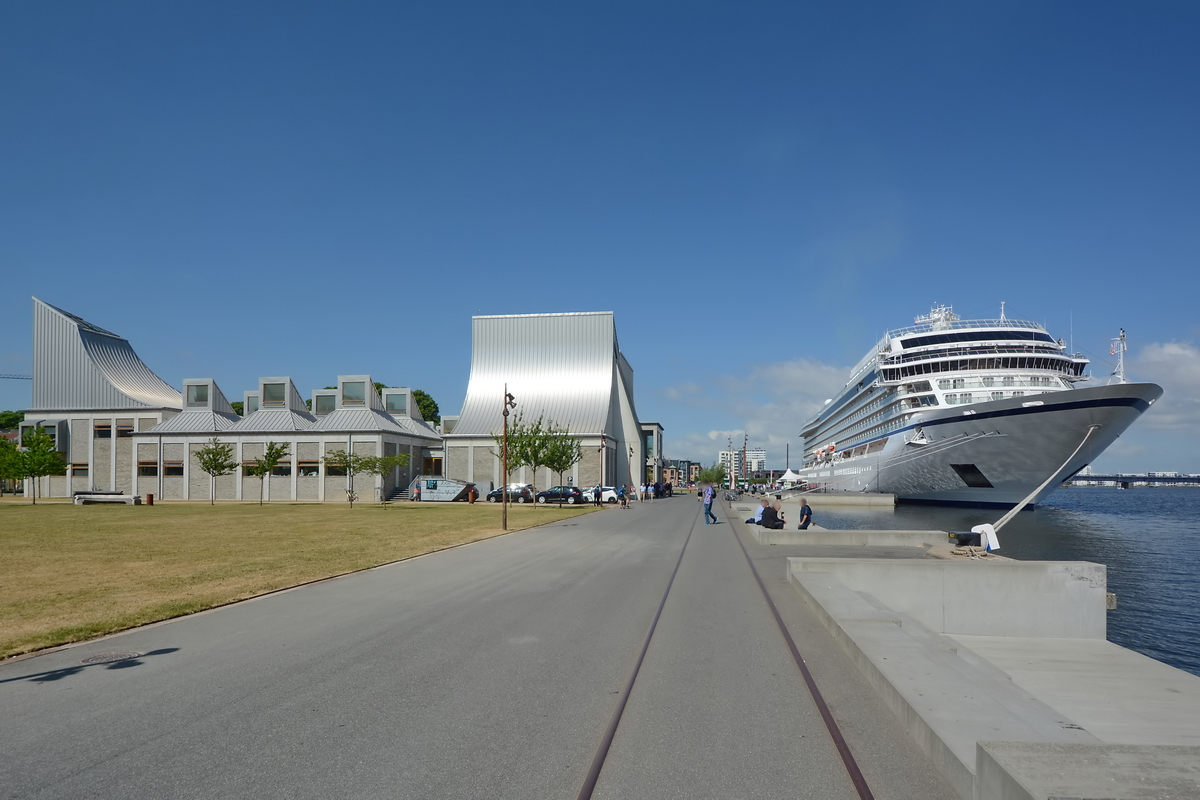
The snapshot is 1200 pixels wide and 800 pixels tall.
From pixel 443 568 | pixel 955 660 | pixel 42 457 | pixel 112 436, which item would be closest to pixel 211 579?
pixel 443 568

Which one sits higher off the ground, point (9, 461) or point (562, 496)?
point (9, 461)

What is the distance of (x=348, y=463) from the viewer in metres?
51.5

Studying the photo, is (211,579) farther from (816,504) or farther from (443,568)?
(816,504)

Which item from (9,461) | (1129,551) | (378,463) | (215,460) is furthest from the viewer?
(215,460)

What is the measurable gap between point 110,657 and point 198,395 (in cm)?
6754

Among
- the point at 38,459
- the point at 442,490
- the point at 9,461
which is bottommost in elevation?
the point at 442,490

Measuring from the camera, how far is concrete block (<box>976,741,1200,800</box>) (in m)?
3.48

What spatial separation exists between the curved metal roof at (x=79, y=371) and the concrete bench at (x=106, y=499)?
16.2 metres

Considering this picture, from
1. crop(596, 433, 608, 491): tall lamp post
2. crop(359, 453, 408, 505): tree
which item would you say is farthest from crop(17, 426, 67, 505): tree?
crop(596, 433, 608, 491): tall lamp post

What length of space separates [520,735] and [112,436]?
76796 millimetres

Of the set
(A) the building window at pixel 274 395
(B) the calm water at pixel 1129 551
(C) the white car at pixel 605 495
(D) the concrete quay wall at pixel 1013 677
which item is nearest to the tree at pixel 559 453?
(C) the white car at pixel 605 495

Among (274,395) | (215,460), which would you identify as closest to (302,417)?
(274,395)

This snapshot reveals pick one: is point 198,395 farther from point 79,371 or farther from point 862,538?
point 862,538

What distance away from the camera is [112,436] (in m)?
67.2
